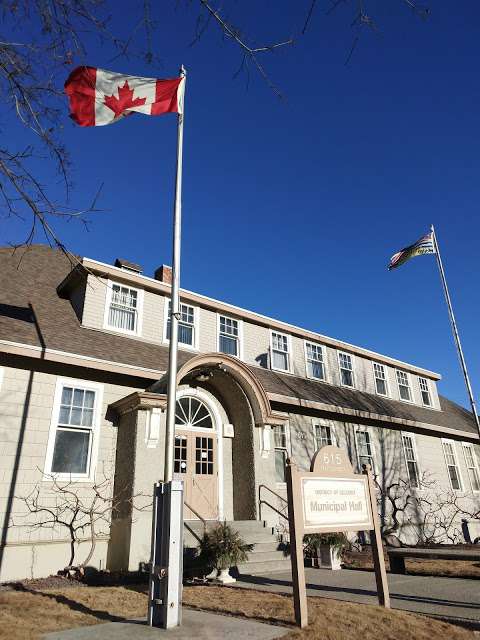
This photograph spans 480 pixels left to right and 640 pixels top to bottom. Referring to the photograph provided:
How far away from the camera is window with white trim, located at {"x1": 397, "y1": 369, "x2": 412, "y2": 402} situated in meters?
21.3

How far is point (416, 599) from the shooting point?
7027mm

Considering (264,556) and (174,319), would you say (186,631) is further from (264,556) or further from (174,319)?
(264,556)

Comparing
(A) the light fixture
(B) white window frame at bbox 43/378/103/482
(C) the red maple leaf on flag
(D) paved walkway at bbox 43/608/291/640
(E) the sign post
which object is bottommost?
(D) paved walkway at bbox 43/608/291/640

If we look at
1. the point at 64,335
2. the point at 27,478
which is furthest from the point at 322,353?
the point at 27,478

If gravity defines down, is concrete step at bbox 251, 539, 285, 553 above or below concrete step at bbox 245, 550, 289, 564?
above

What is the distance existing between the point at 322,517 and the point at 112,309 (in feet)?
28.4

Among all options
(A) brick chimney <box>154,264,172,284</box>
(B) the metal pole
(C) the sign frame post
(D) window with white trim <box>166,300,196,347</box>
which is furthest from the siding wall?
(C) the sign frame post

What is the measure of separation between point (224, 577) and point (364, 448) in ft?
30.8

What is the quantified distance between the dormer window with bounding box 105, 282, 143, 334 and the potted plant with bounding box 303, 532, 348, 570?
23.2ft

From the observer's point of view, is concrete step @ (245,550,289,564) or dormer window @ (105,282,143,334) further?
dormer window @ (105,282,143,334)

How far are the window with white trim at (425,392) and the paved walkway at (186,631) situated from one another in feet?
62.1

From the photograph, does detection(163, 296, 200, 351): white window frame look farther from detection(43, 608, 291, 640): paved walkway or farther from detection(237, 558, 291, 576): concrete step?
detection(43, 608, 291, 640): paved walkway

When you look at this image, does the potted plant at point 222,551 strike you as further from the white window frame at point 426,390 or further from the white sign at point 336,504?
the white window frame at point 426,390

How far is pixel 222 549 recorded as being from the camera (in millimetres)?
8938
